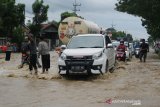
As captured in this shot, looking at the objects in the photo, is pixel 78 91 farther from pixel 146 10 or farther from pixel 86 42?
pixel 146 10

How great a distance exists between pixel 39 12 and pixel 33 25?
7.00 feet

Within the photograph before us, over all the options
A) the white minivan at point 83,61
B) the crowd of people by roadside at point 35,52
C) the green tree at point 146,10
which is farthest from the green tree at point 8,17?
the white minivan at point 83,61

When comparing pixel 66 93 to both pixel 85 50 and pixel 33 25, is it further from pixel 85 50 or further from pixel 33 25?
pixel 33 25

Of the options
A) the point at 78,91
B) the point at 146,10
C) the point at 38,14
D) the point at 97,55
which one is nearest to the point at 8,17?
the point at 38,14

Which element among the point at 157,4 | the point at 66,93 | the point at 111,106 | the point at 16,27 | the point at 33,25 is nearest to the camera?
the point at 111,106

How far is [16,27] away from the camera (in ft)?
208

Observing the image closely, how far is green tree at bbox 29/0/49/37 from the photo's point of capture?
69.9 m

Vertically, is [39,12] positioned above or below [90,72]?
above

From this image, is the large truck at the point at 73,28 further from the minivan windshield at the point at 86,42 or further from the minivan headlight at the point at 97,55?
the minivan headlight at the point at 97,55

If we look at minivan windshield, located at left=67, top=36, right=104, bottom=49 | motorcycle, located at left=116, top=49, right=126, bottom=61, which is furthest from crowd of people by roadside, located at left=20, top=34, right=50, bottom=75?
motorcycle, located at left=116, top=49, right=126, bottom=61

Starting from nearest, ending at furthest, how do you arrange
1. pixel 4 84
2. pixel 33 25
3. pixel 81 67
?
1. pixel 4 84
2. pixel 81 67
3. pixel 33 25

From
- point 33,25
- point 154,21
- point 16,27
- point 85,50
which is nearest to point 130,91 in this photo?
point 85,50

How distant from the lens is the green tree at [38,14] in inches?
2753

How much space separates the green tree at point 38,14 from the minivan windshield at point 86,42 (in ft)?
165
